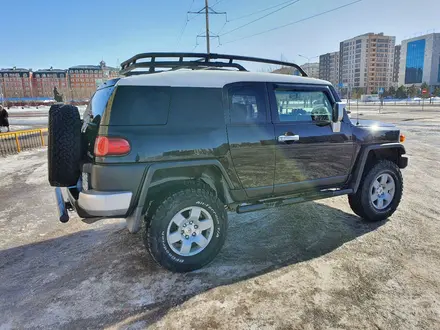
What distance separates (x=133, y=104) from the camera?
9.93 ft

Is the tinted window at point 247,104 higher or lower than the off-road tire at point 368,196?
higher

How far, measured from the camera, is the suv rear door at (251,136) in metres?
3.48

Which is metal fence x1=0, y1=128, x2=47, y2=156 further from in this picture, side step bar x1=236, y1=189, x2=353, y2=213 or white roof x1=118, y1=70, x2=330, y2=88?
side step bar x1=236, y1=189, x2=353, y2=213

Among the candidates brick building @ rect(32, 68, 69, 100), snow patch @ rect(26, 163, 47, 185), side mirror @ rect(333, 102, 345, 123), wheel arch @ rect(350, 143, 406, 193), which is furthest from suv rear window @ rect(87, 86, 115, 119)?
brick building @ rect(32, 68, 69, 100)

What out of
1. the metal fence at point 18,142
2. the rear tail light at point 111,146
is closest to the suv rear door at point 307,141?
the rear tail light at point 111,146

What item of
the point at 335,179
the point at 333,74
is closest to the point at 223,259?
the point at 335,179

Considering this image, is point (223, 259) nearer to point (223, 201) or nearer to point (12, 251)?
point (223, 201)

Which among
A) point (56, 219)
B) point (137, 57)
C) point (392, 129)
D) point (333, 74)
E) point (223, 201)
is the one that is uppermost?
point (333, 74)

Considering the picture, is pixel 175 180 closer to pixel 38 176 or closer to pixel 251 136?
pixel 251 136

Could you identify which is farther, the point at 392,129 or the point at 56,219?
the point at 56,219

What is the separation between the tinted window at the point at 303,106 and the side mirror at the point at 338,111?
5.8 inches

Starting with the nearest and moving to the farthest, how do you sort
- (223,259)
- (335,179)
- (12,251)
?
(223,259) → (12,251) → (335,179)

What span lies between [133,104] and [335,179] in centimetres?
280

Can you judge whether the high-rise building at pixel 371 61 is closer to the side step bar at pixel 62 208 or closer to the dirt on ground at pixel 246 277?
the dirt on ground at pixel 246 277
